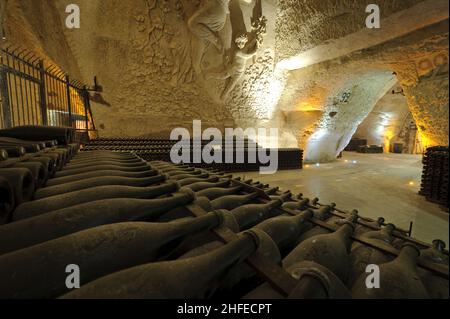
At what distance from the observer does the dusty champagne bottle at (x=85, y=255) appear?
0.58 meters

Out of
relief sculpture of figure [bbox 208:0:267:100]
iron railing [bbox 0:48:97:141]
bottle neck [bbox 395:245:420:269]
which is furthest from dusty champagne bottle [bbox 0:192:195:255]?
relief sculpture of figure [bbox 208:0:267:100]

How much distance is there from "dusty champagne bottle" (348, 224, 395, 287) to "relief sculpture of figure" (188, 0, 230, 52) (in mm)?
6391

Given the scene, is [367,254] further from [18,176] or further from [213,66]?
[213,66]

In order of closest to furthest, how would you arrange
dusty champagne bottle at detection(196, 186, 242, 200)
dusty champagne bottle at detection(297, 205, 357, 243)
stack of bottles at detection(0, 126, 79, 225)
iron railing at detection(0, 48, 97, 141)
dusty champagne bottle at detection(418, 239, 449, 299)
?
dusty champagne bottle at detection(418, 239, 449, 299) → stack of bottles at detection(0, 126, 79, 225) → dusty champagne bottle at detection(297, 205, 357, 243) → dusty champagne bottle at detection(196, 186, 242, 200) → iron railing at detection(0, 48, 97, 141)

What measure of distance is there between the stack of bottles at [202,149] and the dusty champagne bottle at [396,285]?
17.5 ft

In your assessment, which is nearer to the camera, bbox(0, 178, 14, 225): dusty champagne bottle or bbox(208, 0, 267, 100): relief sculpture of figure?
bbox(0, 178, 14, 225): dusty champagne bottle

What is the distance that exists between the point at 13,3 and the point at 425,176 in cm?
1075

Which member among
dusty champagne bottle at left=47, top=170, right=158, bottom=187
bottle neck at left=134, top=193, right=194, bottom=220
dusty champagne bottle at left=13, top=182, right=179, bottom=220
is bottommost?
bottle neck at left=134, top=193, right=194, bottom=220

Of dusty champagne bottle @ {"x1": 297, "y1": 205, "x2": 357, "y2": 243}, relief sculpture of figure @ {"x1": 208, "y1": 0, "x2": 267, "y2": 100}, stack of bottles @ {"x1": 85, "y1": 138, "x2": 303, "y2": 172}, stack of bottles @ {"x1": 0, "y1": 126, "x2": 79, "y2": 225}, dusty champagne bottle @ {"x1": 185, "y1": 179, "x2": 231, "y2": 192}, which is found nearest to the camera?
stack of bottles @ {"x1": 0, "y1": 126, "x2": 79, "y2": 225}

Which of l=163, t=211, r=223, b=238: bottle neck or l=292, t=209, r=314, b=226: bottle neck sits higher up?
l=163, t=211, r=223, b=238: bottle neck

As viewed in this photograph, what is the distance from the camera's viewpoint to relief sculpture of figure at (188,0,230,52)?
5559 mm

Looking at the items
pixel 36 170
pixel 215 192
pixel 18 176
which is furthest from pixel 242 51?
pixel 18 176

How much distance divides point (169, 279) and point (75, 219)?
1.82 feet

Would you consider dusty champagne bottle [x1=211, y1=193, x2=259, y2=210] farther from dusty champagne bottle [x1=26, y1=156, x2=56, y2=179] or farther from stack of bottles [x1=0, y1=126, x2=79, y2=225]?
dusty champagne bottle [x1=26, y1=156, x2=56, y2=179]
